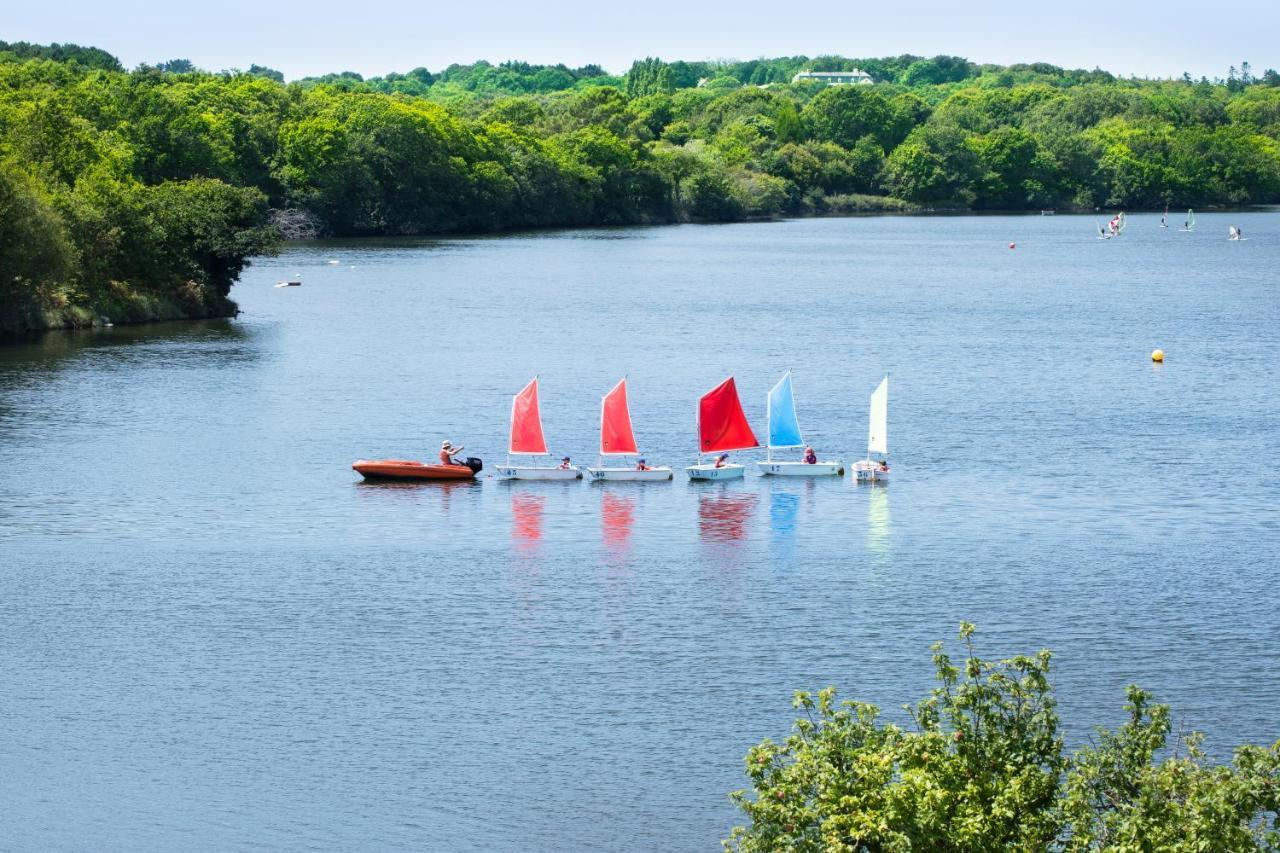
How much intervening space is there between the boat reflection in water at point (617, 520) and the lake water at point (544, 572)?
261 millimetres

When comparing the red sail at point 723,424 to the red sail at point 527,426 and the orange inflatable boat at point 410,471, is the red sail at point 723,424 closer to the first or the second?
the red sail at point 527,426

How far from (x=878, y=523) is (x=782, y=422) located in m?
9.02

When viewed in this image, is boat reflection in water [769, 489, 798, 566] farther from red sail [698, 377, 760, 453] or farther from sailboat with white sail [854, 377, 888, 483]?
red sail [698, 377, 760, 453]

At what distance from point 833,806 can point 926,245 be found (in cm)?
17120

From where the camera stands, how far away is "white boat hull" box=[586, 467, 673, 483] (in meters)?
60.9

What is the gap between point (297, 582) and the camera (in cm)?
4809

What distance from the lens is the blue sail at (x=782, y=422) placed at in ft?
206

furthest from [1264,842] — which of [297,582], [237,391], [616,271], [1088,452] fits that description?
[616,271]

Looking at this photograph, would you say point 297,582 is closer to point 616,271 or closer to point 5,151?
point 5,151

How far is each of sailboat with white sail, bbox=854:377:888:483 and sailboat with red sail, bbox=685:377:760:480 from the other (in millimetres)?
4042

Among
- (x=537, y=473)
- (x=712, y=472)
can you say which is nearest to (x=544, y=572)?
(x=537, y=473)

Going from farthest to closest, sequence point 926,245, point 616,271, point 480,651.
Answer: point 926,245, point 616,271, point 480,651

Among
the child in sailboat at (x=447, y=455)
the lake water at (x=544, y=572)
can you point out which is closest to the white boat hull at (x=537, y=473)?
the lake water at (x=544, y=572)

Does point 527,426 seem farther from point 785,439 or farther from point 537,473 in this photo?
point 785,439
